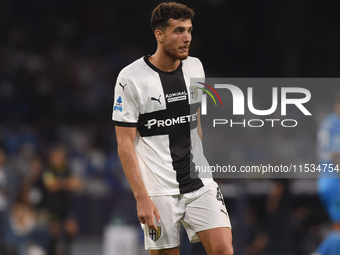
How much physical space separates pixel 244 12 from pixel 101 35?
11.2ft

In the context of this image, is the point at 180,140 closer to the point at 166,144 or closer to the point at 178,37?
the point at 166,144

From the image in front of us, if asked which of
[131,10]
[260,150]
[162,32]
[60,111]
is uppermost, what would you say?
[131,10]

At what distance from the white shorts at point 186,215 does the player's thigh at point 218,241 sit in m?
0.03

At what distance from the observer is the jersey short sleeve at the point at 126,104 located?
126 inches

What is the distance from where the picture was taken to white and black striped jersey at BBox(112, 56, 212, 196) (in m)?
3.23

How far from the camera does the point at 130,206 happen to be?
8078 millimetres

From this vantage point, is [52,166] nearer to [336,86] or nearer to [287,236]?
[287,236]

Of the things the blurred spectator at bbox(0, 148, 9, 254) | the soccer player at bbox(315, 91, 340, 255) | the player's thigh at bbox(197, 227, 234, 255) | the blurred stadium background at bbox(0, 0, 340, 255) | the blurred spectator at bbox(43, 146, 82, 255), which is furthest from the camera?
the blurred stadium background at bbox(0, 0, 340, 255)

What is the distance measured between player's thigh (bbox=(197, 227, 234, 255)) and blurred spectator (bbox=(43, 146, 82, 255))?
4887 mm

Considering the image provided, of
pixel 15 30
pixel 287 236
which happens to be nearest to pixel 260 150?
pixel 287 236

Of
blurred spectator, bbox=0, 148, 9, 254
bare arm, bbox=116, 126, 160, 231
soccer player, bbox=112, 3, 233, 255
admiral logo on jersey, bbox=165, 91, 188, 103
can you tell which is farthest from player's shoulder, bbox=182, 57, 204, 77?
blurred spectator, bbox=0, 148, 9, 254

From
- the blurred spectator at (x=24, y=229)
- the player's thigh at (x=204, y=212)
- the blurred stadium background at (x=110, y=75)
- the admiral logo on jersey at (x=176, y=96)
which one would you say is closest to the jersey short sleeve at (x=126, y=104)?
the admiral logo on jersey at (x=176, y=96)

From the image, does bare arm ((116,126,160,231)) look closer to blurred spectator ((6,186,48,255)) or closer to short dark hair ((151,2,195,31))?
short dark hair ((151,2,195,31))

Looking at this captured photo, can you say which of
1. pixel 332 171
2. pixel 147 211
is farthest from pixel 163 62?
pixel 332 171
